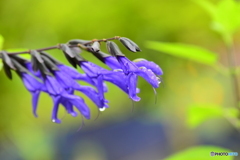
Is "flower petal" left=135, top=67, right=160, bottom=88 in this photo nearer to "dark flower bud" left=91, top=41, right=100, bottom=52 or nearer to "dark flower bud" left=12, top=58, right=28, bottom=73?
"dark flower bud" left=91, top=41, right=100, bottom=52

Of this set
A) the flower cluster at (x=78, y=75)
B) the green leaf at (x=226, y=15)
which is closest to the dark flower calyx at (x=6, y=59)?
the flower cluster at (x=78, y=75)

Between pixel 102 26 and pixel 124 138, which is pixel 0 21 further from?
pixel 124 138

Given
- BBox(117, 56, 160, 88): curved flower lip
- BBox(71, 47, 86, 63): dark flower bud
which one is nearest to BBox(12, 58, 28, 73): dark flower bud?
BBox(71, 47, 86, 63): dark flower bud

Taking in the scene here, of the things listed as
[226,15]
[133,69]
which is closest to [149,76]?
[133,69]

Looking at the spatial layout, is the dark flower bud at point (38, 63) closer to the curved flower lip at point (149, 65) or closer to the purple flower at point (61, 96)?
the purple flower at point (61, 96)

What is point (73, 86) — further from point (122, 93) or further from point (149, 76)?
point (122, 93)

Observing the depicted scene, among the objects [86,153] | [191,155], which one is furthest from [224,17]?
[86,153]
